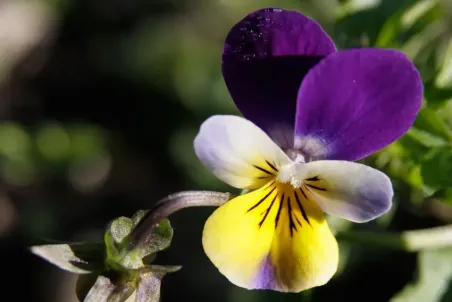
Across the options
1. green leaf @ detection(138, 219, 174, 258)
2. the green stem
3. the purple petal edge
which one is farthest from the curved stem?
the green stem

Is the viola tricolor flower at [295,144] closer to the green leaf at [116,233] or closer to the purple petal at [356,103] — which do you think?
the purple petal at [356,103]

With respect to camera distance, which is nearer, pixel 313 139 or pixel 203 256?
pixel 313 139

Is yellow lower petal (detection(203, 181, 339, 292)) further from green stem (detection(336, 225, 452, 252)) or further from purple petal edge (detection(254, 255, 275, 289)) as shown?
green stem (detection(336, 225, 452, 252))

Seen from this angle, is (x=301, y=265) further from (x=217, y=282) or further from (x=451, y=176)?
(x=217, y=282)

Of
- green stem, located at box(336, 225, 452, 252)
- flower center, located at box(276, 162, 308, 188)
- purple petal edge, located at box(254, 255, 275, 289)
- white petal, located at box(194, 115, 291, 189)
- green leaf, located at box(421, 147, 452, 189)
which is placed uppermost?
white petal, located at box(194, 115, 291, 189)

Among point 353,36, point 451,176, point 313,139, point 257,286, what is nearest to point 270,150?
point 313,139

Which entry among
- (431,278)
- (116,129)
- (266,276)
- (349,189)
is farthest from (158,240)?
(116,129)
